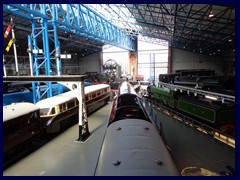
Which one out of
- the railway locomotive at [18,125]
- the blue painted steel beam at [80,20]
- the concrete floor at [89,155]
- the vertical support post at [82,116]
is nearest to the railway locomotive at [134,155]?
the concrete floor at [89,155]

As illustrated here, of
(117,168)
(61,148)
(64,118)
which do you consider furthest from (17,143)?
(117,168)

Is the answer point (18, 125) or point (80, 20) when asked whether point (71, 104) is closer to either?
point (18, 125)

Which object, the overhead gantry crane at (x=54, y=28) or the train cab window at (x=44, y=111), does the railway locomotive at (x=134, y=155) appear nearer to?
the train cab window at (x=44, y=111)

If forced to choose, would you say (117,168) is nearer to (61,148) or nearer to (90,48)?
(61,148)

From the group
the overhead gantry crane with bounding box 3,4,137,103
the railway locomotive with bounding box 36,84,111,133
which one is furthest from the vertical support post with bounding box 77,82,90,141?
the overhead gantry crane with bounding box 3,4,137,103

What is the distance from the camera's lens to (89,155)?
748 cm

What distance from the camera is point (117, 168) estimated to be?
2.99 meters

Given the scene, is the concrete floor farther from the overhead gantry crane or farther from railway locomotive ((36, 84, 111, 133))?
the overhead gantry crane

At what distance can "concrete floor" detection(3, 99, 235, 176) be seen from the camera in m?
6.35

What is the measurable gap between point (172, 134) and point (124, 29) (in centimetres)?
2721

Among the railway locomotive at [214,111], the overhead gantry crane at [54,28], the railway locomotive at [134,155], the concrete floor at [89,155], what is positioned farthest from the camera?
the overhead gantry crane at [54,28]

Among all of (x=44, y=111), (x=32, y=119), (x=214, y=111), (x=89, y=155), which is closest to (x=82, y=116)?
(x=44, y=111)

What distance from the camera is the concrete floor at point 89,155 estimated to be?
6.35m

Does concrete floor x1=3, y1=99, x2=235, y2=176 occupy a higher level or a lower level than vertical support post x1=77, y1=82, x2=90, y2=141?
lower
